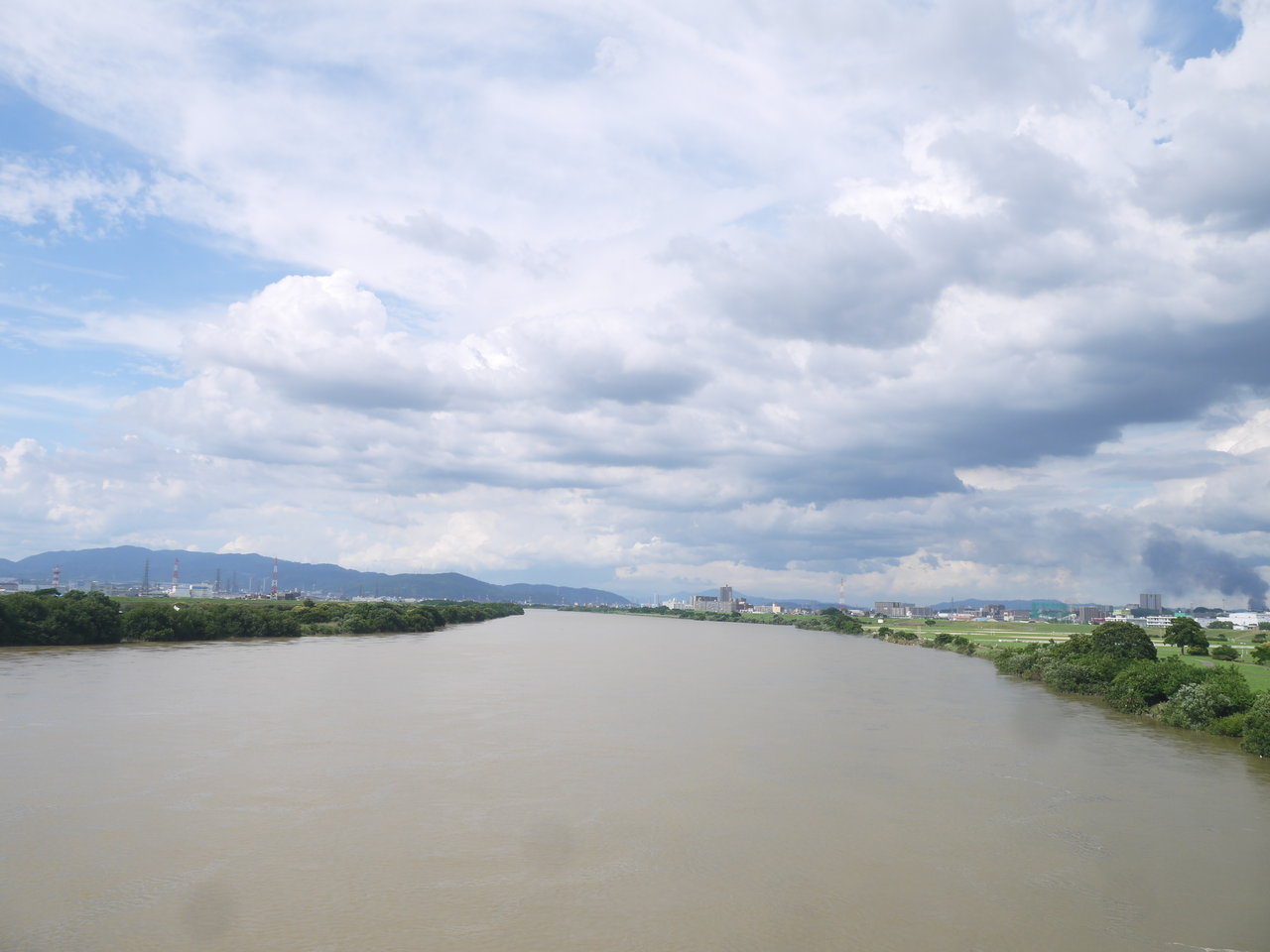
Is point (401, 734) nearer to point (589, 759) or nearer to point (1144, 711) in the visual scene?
point (589, 759)

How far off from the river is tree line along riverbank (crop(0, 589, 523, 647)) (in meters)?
18.2

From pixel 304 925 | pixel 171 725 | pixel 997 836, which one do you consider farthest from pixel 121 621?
pixel 997 836

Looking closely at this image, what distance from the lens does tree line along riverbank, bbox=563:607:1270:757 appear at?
25688 millimetres

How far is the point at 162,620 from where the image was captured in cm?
5088

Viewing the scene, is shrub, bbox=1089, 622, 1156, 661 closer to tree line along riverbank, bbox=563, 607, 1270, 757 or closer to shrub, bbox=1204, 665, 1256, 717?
tree line along riverbank, bbox=563, 607, 1270, 757

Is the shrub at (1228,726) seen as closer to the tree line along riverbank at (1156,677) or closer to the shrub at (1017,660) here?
the tree line along riverbank at (1156,677)

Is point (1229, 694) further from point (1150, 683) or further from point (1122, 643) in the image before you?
point (1122, 643)

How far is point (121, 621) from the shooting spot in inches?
1905

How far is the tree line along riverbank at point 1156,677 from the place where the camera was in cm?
2569

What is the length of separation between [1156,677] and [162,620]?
53.1 meters

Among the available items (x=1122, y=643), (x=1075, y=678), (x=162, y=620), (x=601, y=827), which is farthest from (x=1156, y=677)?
(x=162, y=620)

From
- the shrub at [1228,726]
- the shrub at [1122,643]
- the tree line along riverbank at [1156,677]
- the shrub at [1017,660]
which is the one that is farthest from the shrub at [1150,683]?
the shrub at [1017,660]

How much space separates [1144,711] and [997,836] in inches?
792

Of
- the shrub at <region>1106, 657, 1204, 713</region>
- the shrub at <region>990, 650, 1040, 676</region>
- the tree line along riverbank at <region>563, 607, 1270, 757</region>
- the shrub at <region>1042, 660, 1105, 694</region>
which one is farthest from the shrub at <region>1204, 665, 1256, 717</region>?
the shrub at <region>990, 650, 1040, 676</region>
